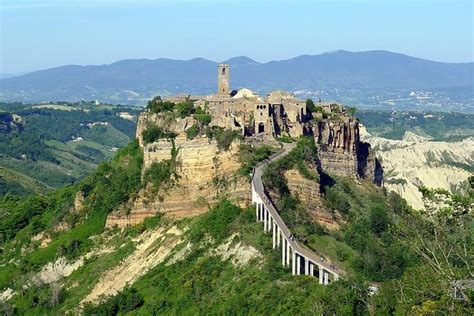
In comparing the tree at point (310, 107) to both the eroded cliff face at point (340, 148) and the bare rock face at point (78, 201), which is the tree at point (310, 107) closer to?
the eroded cliff face at point (340, 148)

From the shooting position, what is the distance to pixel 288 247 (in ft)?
146

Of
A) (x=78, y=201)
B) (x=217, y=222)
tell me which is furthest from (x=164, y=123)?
(x=217, y=222)

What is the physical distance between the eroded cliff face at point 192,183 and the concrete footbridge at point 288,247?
10.3ft

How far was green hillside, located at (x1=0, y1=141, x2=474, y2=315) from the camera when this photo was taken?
→ 3111 cm

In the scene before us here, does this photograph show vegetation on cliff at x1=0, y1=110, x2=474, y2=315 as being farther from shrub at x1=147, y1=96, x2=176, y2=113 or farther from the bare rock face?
shrub at x1=147, y1=96, x2=176, y2=113

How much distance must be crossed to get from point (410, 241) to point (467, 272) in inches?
81.7

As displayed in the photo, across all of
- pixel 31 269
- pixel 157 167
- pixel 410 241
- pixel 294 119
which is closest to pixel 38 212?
pixel 31 269

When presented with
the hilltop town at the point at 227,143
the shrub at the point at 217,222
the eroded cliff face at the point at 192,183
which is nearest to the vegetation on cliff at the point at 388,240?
the hilltop town at the point at 227,143

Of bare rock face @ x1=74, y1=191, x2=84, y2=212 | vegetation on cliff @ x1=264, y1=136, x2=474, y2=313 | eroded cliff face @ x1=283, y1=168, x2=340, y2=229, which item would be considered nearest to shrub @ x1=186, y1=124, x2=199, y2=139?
vegetation on cliff @ x1=264, y1=136, x2=474, y2=313

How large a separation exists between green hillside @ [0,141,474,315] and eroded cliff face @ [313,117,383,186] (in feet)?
4.95

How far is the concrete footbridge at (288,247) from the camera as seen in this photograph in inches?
1641

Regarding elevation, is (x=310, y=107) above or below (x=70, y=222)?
above

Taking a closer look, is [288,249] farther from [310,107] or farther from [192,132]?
[310,107]

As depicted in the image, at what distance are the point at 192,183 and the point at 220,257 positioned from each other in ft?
29.3
